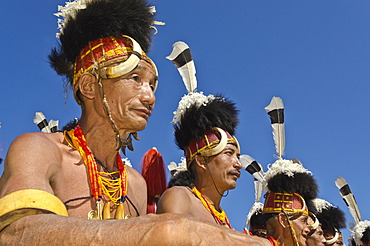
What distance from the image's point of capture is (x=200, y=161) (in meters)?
5.88

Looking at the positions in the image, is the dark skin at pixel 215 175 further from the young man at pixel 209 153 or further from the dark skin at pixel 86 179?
the dark skin at pixel 86 179

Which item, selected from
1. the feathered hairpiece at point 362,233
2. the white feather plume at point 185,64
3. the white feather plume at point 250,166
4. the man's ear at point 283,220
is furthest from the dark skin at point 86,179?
the feathered hairpiece at point 362,233

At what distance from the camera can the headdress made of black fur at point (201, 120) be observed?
607cm

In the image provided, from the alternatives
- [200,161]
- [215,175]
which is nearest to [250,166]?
[200,161]

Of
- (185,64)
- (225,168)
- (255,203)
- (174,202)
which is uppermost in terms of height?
(185,64)

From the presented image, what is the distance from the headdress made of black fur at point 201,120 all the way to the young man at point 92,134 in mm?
2451

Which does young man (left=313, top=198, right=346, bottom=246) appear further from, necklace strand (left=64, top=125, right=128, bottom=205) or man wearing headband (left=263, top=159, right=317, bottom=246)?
necklace strand (left=64, top=125, right=128, bottom=205)

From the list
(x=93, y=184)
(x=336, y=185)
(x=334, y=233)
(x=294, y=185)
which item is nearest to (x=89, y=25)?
(x=93, y=184)

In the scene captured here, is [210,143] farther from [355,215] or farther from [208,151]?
[355,215]

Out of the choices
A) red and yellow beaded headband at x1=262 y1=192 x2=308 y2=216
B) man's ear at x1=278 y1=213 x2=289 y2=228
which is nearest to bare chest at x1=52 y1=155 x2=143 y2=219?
man's ear at x1=278 y1=213 x2=289 y2=228

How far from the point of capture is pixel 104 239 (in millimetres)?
1716

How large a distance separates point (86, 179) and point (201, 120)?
3.20m

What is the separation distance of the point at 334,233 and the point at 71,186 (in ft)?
32.3

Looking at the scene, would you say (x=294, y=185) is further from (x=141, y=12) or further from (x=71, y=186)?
(x=71, y=186)
